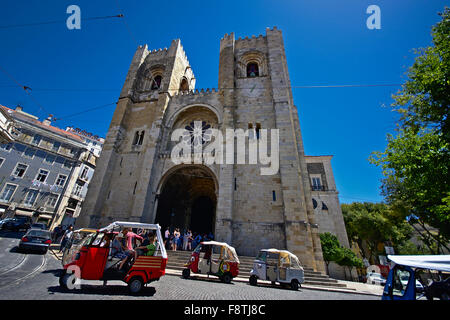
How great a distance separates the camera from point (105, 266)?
415 centimetres

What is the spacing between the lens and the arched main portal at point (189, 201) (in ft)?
46.3

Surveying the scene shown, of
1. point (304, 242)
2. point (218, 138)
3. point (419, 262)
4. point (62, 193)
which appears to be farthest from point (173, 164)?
point (62, 193)

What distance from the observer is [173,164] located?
13188 millimetres

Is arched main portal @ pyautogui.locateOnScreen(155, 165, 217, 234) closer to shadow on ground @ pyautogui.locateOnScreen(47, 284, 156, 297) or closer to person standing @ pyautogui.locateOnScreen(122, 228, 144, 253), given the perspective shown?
person standing @ pyautogui.locateOnScreen(122, 228, 144, 253)

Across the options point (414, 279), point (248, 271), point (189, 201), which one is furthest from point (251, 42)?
point (414, 279)

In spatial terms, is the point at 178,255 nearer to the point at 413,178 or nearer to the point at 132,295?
the point at 132,295

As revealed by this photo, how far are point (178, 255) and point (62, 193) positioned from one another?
21.8 metres

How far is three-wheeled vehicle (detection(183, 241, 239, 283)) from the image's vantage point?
6.61 m

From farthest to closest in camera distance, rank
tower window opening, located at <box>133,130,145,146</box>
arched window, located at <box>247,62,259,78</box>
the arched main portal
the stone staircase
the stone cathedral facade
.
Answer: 1. arched window, located at <box>247,62,259,78</box>
2. tower window opening, located at <box>133,130,145,146</box>
3. the arched main portal
4. the stone cathedral facade
5. the stone staircase

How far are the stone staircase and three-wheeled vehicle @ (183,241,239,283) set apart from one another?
6.05 feet

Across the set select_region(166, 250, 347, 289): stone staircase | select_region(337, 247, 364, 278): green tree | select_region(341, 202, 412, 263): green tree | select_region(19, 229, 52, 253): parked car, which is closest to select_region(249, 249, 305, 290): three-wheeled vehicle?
select_region(166, 250, 347, 289): stone staircase

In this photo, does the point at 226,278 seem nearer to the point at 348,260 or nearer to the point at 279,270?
the point at 279,270

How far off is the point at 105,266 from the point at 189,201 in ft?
37.9

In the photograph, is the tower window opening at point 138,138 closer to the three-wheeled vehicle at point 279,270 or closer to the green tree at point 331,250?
the three-wheeled vehicle at point 279,270
